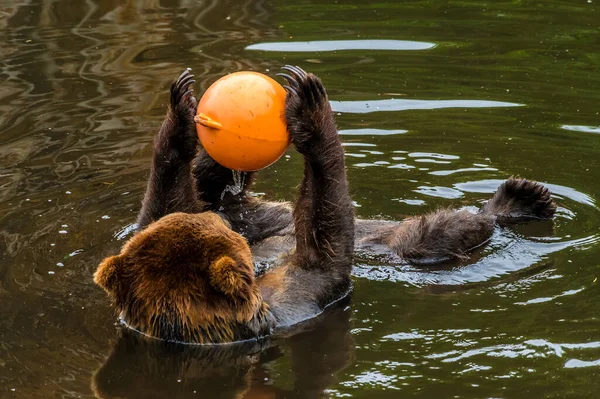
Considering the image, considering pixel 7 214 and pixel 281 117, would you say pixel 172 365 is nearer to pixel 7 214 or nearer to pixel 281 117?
pixel 281 117

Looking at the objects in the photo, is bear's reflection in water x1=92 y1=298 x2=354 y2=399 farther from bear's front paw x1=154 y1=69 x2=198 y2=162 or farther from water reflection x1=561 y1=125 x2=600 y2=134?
water reflection x1=561 y1=125 x2=600 y2=134

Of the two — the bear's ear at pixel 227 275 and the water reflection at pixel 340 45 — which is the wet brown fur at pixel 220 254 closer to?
the bear's ear at pixel 227 275

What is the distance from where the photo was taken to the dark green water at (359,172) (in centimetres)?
635

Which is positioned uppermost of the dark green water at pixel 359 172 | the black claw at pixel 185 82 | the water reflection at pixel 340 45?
the black claw at pixel 185 82

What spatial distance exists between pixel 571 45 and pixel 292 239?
607 cm

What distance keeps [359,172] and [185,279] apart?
3382 mm

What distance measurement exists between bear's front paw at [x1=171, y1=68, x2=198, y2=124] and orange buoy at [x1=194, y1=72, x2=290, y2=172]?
385 mm

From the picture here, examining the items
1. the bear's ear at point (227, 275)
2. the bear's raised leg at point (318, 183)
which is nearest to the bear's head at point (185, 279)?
the bear's ear at point (227, 275)

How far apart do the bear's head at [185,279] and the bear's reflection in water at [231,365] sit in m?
0.15

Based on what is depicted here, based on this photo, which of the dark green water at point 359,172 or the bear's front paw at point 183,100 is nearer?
the dark green water at point 359,172

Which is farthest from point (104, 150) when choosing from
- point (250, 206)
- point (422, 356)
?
point (422, 356)

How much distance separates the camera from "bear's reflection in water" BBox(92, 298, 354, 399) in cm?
621

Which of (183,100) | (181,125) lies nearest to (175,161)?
(181,125)

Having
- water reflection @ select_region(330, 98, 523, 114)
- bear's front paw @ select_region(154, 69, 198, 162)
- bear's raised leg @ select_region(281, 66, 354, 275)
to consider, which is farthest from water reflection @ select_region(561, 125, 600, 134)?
bear's front paw @ select_region(154, 69, 198, 162)
